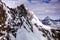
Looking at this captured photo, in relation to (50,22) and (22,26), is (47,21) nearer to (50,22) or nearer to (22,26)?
(50,22)

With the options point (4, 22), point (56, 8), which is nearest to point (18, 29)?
point (4, 22)

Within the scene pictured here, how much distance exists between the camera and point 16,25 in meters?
2.15

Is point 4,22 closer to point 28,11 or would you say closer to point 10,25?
point 10,25

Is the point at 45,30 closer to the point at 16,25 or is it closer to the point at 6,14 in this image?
the point at 16,25

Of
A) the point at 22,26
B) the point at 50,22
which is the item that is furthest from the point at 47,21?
the point at 22,26

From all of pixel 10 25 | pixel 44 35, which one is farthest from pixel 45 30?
pixel 10 25

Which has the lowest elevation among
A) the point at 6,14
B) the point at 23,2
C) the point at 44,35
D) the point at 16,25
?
the point at 44,35

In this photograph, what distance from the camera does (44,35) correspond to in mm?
2154

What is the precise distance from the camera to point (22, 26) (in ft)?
7.02

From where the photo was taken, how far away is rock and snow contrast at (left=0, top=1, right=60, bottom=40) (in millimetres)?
2129

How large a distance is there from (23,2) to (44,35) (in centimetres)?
52

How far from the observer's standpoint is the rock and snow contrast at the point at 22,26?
2129 mm

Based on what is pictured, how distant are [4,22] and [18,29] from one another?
8.2 inches

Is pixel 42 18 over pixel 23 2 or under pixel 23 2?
under
